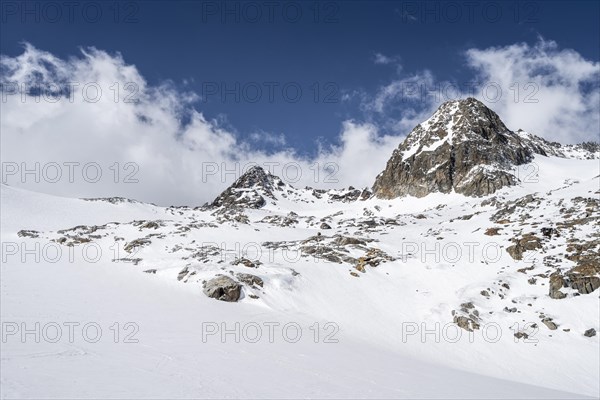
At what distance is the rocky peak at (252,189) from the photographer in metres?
142

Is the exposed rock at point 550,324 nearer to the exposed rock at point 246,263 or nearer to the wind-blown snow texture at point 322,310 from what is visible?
the wind-blown snow texture at point 322,310

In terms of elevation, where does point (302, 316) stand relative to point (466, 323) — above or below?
above

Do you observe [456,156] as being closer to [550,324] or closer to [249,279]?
[550,324]

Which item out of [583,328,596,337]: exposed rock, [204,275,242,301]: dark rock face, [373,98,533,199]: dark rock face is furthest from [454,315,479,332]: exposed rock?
[373,98,533,199]: dark rock face

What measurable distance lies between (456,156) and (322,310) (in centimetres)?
8447

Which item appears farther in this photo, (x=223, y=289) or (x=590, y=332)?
(x=223, y=289)

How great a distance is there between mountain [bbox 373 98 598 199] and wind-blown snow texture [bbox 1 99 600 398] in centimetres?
3978

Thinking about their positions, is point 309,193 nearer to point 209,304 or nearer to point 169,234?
point 169,234

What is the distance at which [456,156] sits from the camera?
9750 centimetres

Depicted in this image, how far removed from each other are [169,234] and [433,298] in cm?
3062

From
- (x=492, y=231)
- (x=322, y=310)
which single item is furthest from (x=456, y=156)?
(x=322, y=310)

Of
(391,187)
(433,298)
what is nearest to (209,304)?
(433,298)

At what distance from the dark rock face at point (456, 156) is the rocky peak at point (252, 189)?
49.8 meters

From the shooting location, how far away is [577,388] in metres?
17.3
